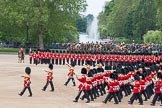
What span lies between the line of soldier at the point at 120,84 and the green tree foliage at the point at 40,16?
39.8 m

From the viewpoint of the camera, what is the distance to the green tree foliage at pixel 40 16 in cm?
6712

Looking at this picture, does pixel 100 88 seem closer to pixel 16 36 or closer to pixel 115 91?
pixel 115 91

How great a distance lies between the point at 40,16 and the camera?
219 feet

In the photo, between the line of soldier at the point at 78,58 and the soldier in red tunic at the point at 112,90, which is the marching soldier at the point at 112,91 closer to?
the soldier in red tunic at the point at 112,90

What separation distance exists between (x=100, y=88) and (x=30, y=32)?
45.9 meters

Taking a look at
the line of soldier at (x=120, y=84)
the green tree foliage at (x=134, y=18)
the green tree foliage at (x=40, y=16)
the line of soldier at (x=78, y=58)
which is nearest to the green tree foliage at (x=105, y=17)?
the green tree foliage at (x=134, y=18)

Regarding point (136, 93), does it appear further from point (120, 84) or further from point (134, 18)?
point (134, 18)

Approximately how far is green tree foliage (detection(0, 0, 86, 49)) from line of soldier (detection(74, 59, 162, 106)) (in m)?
39.8

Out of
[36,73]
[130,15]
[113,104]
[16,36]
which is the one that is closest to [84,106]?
[113,104]

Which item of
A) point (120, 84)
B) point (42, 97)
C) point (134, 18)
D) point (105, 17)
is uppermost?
point (105, 17)

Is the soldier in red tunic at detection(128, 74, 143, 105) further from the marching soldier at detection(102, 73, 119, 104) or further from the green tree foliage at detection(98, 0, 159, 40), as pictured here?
the green tree foliage at detection(98, 0, 159, 40)

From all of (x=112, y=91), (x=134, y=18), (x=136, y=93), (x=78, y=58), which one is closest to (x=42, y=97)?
(x=112, y=91)

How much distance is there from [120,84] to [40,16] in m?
42.3

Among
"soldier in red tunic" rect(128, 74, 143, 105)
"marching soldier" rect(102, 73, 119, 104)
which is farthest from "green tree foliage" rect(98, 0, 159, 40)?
"marching soldier" rect(102, 73, 119, 104)
